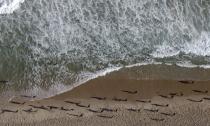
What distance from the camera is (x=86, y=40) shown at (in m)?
1.32

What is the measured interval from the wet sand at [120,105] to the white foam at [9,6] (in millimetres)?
298

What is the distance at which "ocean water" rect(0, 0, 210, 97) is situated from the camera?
1309mm

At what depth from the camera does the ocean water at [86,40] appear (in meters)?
1.31

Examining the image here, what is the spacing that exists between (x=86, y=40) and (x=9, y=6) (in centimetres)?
29

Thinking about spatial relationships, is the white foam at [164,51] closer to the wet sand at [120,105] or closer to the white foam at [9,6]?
the wet sand at [120,105]

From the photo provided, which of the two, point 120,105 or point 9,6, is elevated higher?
point 9,6

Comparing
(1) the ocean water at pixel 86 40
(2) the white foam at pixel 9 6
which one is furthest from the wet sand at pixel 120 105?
(2) the white foam at pixel 9 6

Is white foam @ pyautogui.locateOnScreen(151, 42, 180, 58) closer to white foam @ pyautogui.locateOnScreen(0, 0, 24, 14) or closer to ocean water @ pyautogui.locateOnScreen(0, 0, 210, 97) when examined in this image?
ocean water @ pyautogui.locateOnScreen(0, 0, 210, 97)

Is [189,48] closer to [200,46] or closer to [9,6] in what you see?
[200,46]

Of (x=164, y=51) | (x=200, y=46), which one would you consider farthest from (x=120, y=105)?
(x=200, y=46)

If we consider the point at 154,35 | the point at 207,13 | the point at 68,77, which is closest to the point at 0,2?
the point at 68,77

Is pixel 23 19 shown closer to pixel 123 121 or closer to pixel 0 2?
pixel 0 2

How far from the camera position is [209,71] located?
1.30 metres

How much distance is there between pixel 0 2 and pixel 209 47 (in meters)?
0.73
